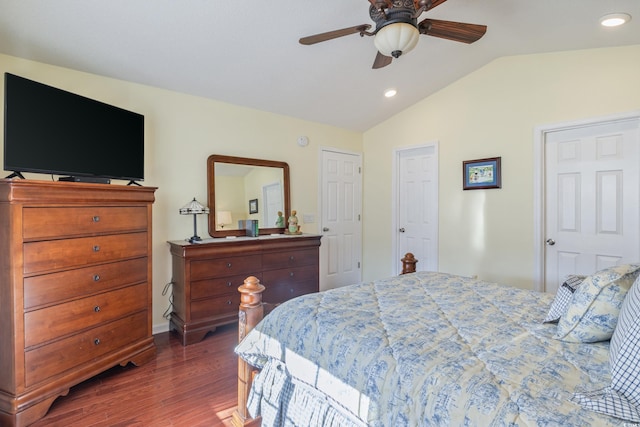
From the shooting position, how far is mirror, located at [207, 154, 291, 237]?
330 centimetres

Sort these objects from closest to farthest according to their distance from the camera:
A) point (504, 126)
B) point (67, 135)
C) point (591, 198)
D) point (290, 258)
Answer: point (67, 135), point (591, 198), point (504, 126), point (290, 258)

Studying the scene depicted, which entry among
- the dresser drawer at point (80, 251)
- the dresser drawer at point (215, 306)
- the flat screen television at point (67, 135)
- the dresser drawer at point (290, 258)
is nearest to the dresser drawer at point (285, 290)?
the dresser drawer at point (290, 258)

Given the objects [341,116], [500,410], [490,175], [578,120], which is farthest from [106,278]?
[578,120]

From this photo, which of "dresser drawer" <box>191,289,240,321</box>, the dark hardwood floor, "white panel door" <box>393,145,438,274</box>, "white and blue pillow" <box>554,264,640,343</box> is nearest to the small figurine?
"dresser drawer" <box>191,289,240,321</box>

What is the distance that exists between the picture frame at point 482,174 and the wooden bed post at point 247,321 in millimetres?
2797

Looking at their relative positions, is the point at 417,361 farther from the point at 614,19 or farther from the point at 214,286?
the point at 614,19

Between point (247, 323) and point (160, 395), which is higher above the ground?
point (247, 323)

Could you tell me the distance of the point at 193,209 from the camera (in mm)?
2957

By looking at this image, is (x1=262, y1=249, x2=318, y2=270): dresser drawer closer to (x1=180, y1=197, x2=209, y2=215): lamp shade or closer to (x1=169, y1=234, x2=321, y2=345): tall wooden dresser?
(x1=169, y1=234, x2=321, y2=345): tall wooden dresser

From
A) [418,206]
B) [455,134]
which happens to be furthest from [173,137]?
[455,134]

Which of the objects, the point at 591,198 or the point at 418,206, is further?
the point at 418,206

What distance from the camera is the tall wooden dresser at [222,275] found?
2789mm

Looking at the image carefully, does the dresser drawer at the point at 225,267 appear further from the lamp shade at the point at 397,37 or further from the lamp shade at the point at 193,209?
the lamp shade at the point at 397,37

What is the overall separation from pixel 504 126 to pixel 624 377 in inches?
117
